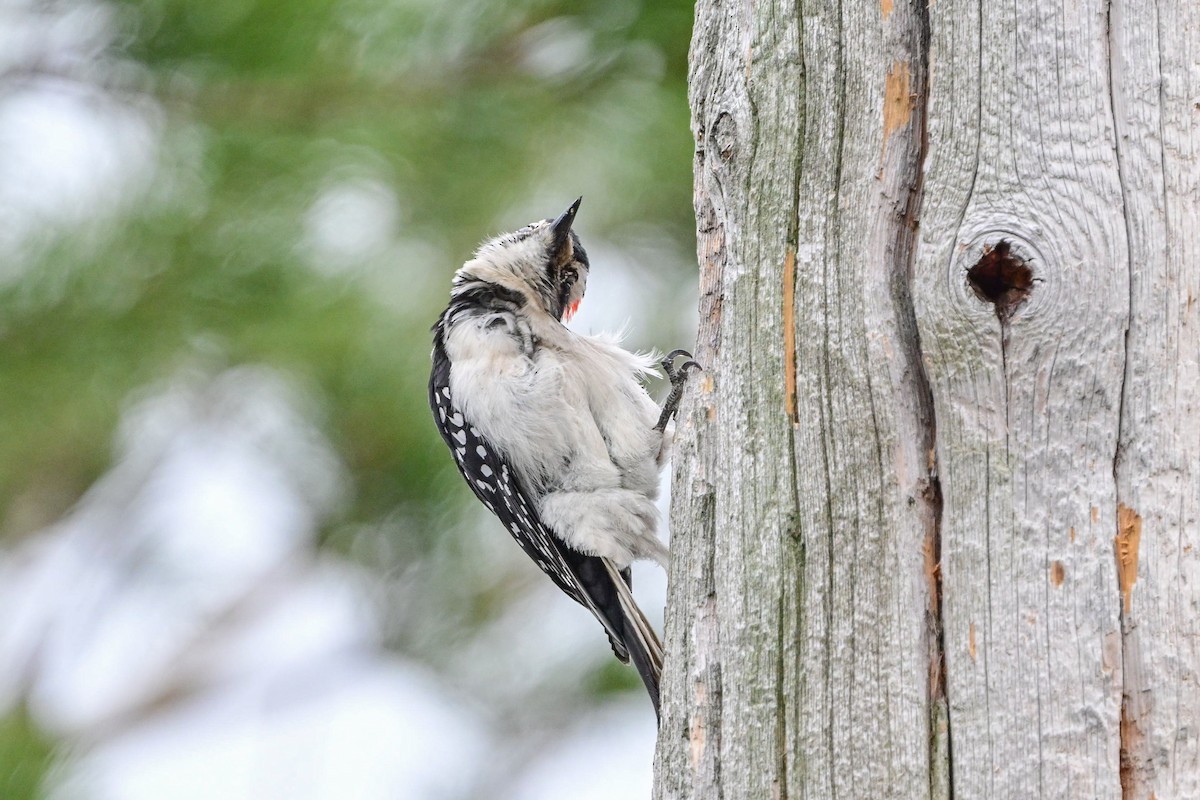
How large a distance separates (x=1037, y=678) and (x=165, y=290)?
3.27 metres

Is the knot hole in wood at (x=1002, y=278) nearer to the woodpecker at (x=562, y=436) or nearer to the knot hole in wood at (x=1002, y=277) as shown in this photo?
the knot hole in wood at (x=1002, y=277)

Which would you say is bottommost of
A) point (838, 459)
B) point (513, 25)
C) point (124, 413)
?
point (838, 459)

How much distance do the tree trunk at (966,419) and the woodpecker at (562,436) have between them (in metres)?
1.26

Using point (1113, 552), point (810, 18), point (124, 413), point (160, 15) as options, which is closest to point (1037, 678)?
point (1113, 552)

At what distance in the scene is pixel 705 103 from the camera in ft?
6.48

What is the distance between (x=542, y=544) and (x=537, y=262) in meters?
0.85

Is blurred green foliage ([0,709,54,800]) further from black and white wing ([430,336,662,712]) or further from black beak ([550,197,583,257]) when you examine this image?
black beak ([550,197,583,257])

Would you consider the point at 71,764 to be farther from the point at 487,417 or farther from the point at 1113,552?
the point at 1113,552

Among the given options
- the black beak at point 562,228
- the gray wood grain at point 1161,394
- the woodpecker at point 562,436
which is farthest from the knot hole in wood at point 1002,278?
the black beak at point 562,228

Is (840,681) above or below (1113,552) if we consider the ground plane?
below

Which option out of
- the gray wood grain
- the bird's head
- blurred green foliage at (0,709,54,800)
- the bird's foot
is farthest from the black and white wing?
the gray wood grain

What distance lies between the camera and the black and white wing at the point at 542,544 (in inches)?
120

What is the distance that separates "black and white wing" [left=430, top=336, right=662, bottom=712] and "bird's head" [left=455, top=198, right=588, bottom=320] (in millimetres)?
258

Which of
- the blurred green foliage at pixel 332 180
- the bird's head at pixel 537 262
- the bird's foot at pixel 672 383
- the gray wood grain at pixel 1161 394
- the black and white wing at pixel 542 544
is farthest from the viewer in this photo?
the blurred green foliage at pixel 332 180
